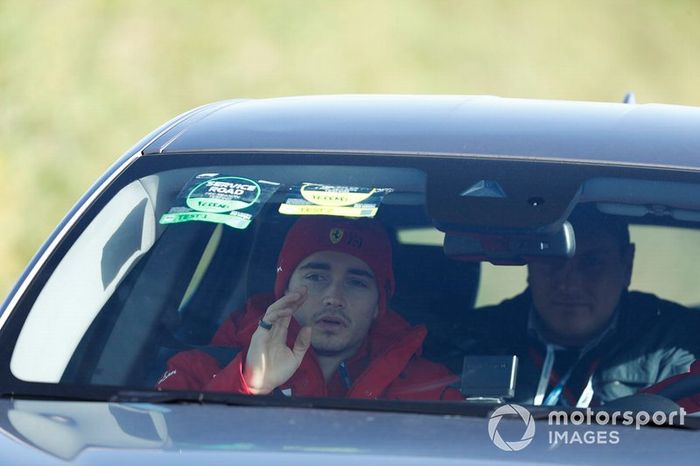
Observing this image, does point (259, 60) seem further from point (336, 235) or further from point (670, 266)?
point (336, 235)

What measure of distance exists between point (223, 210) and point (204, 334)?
30 centimetres

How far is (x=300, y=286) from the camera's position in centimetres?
350

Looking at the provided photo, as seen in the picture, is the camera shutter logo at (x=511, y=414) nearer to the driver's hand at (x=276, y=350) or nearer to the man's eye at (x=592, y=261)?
the driver's hand at (x=276, y=350)

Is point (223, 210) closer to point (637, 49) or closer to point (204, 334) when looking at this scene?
point (204, 334)

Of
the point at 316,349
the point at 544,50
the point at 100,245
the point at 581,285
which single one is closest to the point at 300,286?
the point at 316,349

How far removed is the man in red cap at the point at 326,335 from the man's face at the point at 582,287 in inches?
16.7

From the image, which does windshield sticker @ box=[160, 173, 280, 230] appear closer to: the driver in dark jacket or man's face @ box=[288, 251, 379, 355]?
man's face @ box=[288, 251, 379, 355]

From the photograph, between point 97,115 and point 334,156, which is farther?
point 97,115

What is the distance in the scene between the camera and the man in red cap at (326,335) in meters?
3.29

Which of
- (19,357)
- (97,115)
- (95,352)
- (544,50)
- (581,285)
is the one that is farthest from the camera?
(544,50)

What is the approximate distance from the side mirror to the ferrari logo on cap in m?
0.25

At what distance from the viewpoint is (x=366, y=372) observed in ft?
11.0

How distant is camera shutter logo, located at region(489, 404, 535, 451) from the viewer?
2.62m
